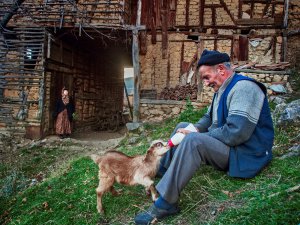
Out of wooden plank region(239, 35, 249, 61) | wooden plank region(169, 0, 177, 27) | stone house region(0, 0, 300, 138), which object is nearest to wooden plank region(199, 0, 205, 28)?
stone house region(0, 0, 300, 138)

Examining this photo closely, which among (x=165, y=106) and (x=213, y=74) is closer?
(x=213, y=74)

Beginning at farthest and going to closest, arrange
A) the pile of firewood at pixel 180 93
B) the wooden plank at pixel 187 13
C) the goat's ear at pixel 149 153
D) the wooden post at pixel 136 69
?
1. the wooden plank at pixel 187 13
2. the pile of firewood at pixel 180 93
3. the wooden post at pixel 136 69
4. the goat's ear at pixel 149 153

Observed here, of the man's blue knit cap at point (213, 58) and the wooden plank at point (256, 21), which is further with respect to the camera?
the wooden plank at point (256, 21)

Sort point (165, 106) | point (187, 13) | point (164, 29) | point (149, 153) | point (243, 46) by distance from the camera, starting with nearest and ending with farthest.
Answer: point (149, 153) < point (165, 106) < point (243, 46) < point (164, 29) < point (187, 13)

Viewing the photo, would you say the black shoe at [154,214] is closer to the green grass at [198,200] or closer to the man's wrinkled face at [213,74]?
the green grass at [198,200]

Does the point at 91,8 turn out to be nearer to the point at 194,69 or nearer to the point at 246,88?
the point at 194,69

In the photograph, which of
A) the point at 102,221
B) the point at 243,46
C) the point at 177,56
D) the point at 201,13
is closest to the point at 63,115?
the point at 177,56

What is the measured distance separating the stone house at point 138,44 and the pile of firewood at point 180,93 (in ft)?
0.16

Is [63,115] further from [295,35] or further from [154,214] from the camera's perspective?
[295,35]

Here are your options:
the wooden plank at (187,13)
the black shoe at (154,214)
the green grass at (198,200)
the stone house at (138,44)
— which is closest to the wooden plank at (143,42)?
the stone house at (138,44)

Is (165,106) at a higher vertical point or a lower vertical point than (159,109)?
higher

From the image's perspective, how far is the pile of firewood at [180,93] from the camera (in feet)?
33.8

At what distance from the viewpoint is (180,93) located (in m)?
10.5

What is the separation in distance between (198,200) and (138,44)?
319 inches
